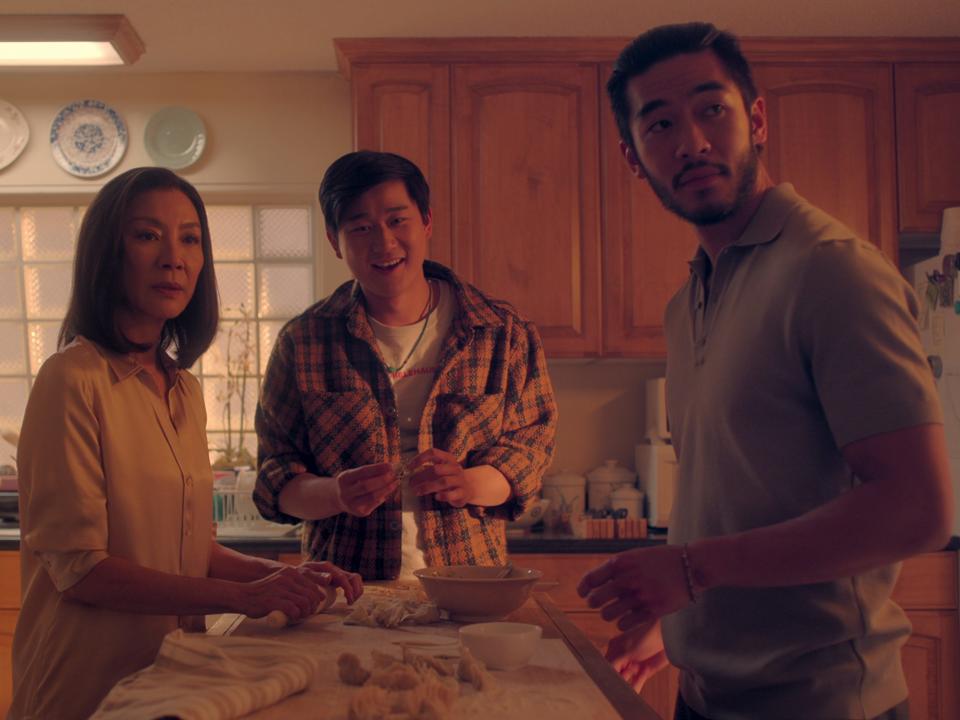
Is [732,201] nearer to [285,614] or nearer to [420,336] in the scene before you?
[285,614]

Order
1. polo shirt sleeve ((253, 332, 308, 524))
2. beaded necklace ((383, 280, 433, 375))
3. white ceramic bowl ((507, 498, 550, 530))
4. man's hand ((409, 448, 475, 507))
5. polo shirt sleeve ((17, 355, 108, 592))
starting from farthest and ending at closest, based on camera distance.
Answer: white ceramic bowl ((507, 498, 550, 530)) < beaded necklace ((383, 280, 433, 375)) < polo shirt sleeve ((253, 332, 308, 524)) < man's hand ((409, 448, 475, 507)) < polo shirt sleeve ((17, 355, 108, 592))

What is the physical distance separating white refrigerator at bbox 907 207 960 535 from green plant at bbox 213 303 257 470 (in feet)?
7.98

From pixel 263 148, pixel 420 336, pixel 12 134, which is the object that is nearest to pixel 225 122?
pixel 263 148

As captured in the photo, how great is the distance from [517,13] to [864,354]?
2.36 meters

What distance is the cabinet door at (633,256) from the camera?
129 inches

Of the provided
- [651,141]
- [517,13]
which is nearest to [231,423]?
[517,13]

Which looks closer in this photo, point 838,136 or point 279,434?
point 279,434

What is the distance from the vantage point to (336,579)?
4.68ft

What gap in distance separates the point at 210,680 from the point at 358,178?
115cm

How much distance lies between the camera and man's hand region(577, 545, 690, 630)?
0.98 m

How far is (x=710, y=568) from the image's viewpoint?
38.5 inches

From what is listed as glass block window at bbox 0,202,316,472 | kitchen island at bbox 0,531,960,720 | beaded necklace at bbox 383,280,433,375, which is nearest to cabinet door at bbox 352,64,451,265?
glass block window at bbox 0,202,316,472

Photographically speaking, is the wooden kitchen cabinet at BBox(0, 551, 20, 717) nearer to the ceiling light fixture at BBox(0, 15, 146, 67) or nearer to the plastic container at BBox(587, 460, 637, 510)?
the ceiling light fixture at BBox(0, 15, 146, 67)

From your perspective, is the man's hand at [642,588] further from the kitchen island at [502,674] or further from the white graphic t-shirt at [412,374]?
the white graphic t-shirt at [412,374]
